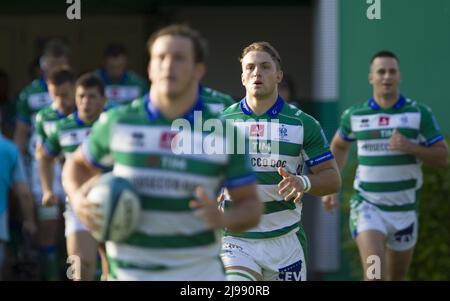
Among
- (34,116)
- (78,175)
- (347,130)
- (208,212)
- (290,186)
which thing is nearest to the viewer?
(208,212)

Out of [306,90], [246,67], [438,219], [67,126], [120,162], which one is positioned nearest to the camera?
[120,162]

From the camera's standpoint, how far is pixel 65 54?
1327cm

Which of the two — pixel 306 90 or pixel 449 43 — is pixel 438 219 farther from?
pixel 306 90

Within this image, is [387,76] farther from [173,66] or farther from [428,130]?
[173,66]

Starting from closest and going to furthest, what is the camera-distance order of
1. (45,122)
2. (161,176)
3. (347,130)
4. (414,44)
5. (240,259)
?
1. (161,176)
2. (240,259)
3. (347,130)
4. (45,122)
5. (414,44)

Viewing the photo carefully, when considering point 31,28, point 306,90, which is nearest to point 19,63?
point 31,28

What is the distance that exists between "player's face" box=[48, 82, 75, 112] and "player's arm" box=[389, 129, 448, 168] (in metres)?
3.28

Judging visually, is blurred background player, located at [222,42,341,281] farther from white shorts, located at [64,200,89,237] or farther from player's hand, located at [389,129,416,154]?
white shorts, located at [64,200,89,237]

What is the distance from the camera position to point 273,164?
8164 millimetres

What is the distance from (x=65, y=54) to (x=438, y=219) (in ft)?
15.2

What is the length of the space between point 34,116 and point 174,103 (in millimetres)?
7479

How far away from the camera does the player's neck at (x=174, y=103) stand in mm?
5762

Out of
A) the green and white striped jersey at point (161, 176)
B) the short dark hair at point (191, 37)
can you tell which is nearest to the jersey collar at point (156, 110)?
the green and white striped jersey at point (161, 176)

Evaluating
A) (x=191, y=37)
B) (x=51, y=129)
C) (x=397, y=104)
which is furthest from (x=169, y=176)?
(x=51, y=129)
